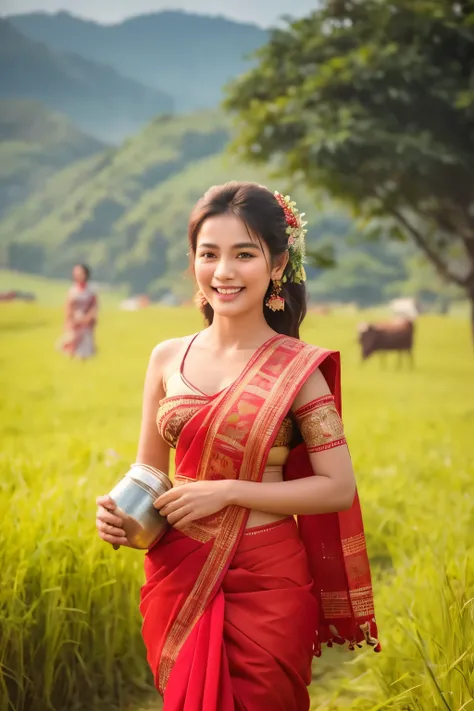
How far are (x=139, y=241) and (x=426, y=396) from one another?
3406 millimetres

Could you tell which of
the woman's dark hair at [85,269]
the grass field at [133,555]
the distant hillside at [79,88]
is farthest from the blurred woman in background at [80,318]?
the distant hillside at [79,88]

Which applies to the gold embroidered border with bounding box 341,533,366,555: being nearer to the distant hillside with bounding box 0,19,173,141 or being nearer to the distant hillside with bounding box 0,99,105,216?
the distant hillside with bounding box 0,19,173,141

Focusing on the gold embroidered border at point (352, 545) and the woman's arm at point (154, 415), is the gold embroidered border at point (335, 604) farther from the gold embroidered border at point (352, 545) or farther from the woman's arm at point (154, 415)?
the woman's arm at point (154, 415)

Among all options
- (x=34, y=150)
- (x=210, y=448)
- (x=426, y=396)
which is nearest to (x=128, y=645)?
(x=210, y=448)

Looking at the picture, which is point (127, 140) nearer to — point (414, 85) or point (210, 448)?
point (414, 85)

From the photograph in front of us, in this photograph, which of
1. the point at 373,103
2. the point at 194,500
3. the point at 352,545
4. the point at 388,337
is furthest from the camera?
the point at 388,337

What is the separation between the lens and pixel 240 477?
1.47 meters

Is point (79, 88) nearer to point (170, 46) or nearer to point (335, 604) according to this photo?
point (170, 46)

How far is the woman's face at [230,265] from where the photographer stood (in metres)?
1.48

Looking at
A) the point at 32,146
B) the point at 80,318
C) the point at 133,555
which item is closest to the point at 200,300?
the point at 133,555

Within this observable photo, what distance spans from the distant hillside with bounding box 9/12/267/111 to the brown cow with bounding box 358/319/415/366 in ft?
8.63

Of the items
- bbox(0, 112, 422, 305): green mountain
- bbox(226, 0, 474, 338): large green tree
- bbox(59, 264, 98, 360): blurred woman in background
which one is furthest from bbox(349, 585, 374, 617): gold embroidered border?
bbox(0, 112, 422, 305): green mountain

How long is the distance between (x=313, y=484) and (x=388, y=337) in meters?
5.63

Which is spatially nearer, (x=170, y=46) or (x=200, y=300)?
(x=200, y=300)
